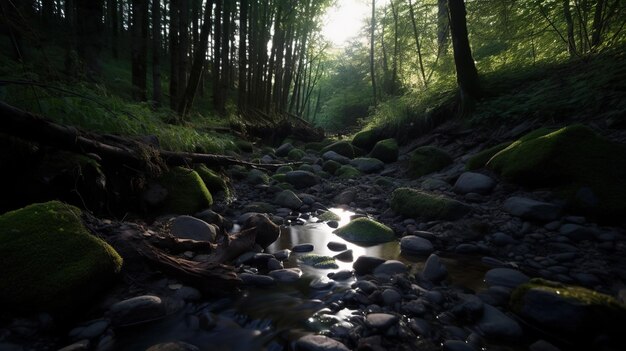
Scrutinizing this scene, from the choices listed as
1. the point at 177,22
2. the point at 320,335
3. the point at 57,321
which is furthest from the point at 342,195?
the point at 177,22

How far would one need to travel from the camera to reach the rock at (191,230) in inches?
131

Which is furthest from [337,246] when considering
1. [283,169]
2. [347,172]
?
[283,169]

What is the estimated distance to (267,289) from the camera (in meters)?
2.75

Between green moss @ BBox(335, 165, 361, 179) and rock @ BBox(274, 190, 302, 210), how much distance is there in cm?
251

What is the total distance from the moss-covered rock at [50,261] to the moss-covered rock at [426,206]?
3688 millimetres

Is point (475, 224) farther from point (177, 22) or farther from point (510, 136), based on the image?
point (177, 22)

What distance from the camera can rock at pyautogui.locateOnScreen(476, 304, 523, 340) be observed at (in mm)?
2078

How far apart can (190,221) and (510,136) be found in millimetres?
5953

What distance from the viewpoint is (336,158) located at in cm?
977

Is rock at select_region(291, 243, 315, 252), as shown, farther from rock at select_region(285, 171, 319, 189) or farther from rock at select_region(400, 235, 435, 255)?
rock at select_region(285, 171, 319, 189)

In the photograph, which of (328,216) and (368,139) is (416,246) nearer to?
(328,216)

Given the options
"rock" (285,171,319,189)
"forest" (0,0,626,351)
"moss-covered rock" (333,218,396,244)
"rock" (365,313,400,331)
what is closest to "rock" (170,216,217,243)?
"forest" (0,0,626,351)

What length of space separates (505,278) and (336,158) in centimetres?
719

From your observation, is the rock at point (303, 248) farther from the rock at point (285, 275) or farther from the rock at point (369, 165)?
the rock at point (369, 165)
